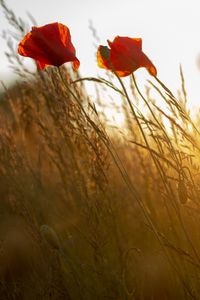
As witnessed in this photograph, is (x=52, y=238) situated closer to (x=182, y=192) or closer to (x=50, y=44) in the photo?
(x=182, y=192)

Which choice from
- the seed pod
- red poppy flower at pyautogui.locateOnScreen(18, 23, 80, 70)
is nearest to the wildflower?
the seed pod

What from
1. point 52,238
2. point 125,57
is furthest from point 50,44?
point 52,238

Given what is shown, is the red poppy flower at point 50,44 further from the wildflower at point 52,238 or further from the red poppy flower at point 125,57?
the wildflower at point 52,238

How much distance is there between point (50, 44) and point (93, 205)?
0.68 m

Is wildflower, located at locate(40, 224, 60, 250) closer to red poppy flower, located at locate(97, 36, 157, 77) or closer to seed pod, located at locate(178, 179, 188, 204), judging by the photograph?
seed pod, located at locate(178, 179, 188, 204)

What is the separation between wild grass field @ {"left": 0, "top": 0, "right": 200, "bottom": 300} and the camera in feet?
4.35

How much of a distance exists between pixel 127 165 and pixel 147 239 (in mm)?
1405

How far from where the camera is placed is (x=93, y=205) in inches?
71.2

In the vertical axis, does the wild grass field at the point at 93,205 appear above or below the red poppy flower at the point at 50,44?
below

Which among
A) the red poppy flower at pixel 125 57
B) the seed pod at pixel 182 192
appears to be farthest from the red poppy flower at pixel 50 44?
the seed pod at pixel 182 192

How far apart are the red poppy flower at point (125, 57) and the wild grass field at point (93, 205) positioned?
0.39 ft

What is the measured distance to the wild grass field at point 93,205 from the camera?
1.33 m

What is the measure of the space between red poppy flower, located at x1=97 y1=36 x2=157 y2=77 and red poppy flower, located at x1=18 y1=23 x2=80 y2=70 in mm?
133

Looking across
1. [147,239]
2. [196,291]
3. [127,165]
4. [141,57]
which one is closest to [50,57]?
[141,57]
